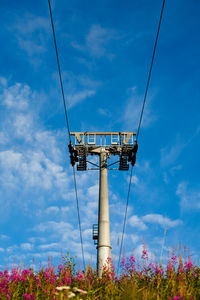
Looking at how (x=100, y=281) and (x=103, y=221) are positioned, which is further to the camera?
(x=103, y=221)

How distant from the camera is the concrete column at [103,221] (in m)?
16.7

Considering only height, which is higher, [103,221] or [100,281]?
[103,221]

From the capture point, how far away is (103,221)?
17.8 meters

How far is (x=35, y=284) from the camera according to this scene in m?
8.19

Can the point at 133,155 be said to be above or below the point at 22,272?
above

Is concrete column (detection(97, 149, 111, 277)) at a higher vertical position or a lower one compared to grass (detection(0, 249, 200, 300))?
higher

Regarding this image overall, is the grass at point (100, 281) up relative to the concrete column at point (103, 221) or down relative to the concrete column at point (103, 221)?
down

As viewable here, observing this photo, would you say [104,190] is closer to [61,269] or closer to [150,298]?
[61,269]

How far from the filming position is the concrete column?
16670 millimetres

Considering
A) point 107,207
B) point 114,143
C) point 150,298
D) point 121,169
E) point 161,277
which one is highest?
point 114,143

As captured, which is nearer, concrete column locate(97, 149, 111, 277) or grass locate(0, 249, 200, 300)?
grass locate(0, 249, 200, 300)

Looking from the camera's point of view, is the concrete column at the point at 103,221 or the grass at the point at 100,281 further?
the concrete column at the point at 103,221

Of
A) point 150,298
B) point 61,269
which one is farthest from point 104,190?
point 150,298

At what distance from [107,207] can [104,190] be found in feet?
3.64
